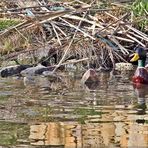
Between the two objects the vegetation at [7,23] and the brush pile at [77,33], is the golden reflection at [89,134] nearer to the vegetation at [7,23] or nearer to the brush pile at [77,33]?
the brush pile at [77,33]

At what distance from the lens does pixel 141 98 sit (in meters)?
10.1

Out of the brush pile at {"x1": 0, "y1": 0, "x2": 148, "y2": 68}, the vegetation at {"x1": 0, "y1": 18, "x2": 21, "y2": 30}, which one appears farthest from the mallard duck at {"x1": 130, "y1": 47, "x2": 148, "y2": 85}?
the vegetation at {"x1": 0, "y1": 18, "x2": 21, "y2": 30}

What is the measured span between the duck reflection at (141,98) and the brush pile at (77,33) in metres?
2.66

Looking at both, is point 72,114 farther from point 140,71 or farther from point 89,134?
point 140,71

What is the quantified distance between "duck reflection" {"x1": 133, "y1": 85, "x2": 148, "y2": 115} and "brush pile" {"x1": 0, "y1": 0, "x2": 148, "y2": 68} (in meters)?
2.66

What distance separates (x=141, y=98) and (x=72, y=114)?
204 centimetres

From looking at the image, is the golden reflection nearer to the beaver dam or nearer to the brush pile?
the beaver dam

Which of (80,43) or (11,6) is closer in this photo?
(80,43)

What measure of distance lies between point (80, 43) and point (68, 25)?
110 centimetres

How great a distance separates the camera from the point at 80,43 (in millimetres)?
14688

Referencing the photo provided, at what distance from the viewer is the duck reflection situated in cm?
875

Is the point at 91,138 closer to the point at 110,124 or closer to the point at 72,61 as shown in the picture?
the point at 110,124

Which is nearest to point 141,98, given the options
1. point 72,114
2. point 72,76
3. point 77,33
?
point 72,114

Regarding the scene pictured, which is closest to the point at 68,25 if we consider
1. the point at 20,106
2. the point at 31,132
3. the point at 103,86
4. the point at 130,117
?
the point at 103,86
